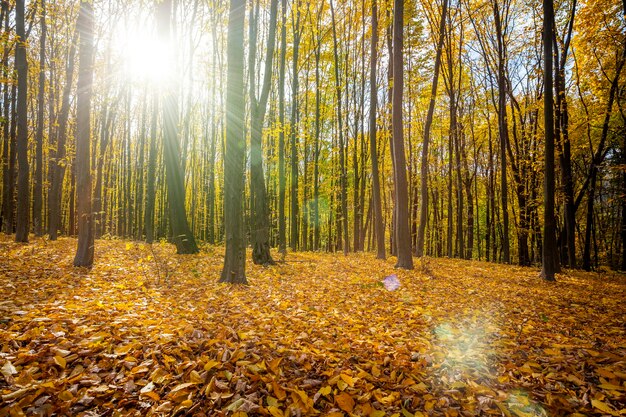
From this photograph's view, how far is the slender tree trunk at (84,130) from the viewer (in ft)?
20.3

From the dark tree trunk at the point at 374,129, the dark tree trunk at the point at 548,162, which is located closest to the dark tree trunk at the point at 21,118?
the dark tree trunk at the point at 374,129

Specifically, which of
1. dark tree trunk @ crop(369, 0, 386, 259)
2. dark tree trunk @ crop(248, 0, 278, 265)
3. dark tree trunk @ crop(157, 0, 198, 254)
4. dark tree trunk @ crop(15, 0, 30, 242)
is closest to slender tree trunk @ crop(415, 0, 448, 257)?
dark tree trunk @ crop(369, 0, 386, 259)

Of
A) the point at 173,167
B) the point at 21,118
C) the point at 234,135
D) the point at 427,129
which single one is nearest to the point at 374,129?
the point at 427,129

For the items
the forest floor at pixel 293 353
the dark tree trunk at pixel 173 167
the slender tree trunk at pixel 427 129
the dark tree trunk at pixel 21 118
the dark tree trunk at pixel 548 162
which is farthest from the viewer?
the slender tree trunk at pixel 427 129

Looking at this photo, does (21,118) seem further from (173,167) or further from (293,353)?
(293,353)

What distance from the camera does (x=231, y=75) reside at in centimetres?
627

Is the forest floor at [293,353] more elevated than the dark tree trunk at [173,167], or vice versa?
the dark tree trunk at [173,167]

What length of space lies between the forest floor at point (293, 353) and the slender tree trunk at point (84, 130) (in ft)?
3.95

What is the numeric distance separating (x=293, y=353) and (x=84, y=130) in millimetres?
6521

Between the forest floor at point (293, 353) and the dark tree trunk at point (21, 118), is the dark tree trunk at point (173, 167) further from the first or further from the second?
the forest floor at point (293, 353)

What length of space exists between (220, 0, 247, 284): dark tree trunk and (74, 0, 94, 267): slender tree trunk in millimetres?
2892

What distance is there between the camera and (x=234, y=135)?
6.32 metres

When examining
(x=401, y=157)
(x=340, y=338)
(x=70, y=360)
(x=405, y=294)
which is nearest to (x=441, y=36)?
(x=401, y=157)

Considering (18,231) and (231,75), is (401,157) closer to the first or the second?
(231,75)
